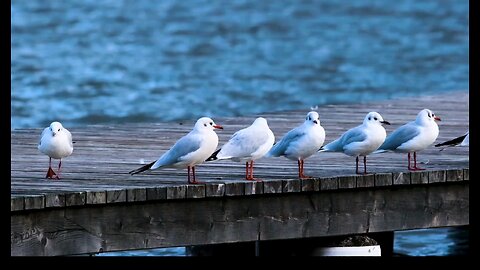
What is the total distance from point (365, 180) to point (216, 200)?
0.94 metres

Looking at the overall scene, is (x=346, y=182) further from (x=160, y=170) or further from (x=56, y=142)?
(x=56, y=142)

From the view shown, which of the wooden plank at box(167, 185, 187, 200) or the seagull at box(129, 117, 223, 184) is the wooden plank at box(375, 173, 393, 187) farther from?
the wooden plank at box(167, 185, 187, 200)

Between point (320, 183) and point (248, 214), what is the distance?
456 millimetres

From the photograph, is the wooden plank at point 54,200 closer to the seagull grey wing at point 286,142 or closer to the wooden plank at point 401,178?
the seagull grey wing at point 286,142

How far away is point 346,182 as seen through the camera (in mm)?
10031

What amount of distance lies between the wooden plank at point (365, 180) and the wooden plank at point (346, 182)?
0.10 ft

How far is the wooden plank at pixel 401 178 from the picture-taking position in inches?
404

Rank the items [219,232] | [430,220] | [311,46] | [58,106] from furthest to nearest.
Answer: [311,46]
[58,106]
[430,220]
[219,232]

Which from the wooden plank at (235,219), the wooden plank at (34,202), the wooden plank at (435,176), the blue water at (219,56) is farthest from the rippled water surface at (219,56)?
the wooden plank at (34,202)

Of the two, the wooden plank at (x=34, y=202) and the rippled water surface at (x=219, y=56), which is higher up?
the rippled water surface at (x=219, y=56)

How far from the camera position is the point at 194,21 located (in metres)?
42.0

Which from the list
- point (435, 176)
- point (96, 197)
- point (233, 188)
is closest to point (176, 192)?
point (233, 188)

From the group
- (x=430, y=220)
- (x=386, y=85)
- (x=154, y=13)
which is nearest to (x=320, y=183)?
(x=430, y=220)
